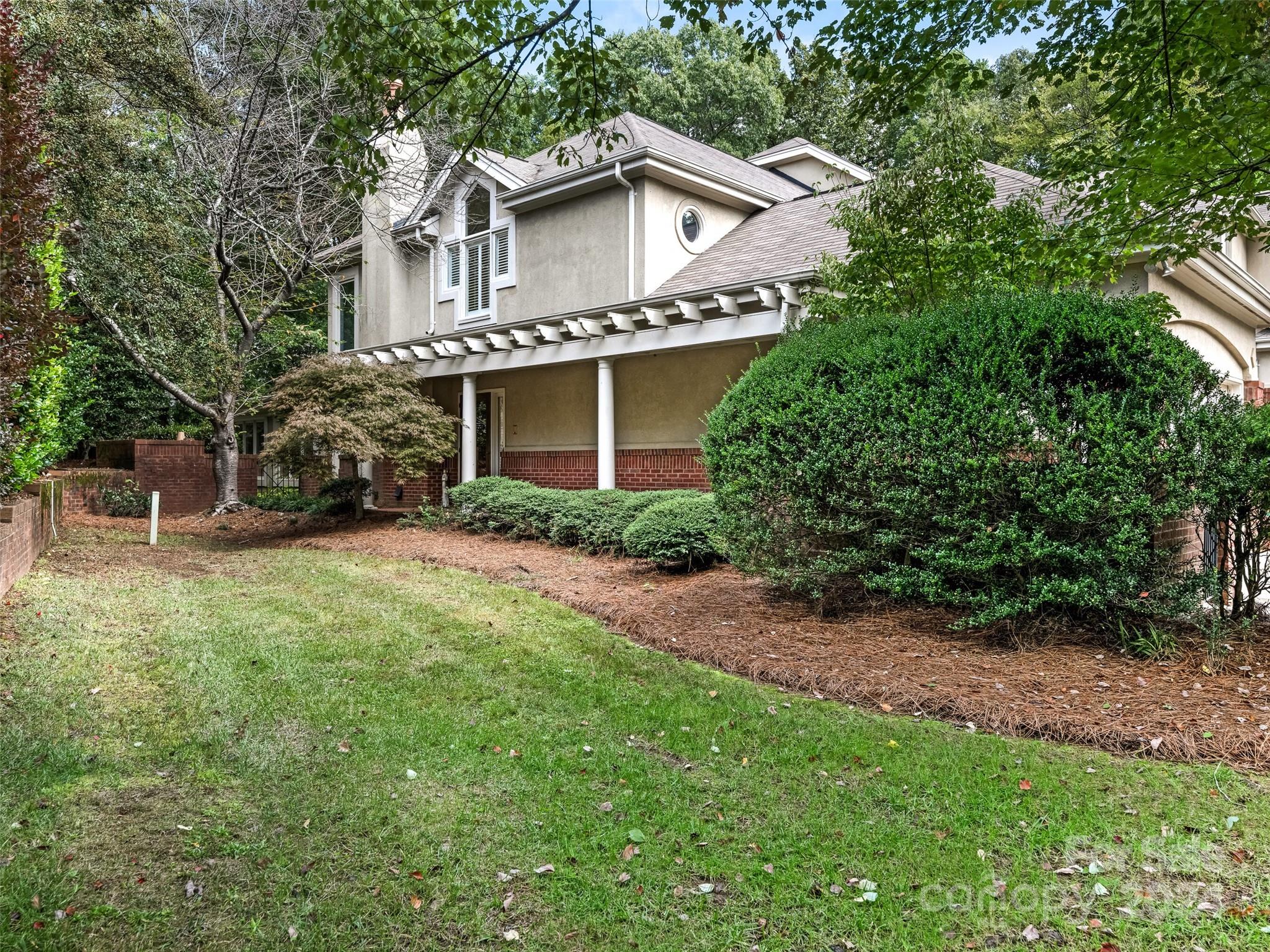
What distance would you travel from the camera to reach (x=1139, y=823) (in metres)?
3.50

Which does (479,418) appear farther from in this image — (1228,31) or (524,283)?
(1228,31)

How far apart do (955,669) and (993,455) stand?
4.92 feet

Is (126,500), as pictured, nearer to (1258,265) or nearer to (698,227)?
(698,227)

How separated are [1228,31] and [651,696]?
5856 millimetres

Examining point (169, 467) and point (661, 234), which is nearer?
point (661, 234)

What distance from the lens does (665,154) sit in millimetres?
13859

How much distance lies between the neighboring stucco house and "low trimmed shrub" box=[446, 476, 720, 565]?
1.47 meters

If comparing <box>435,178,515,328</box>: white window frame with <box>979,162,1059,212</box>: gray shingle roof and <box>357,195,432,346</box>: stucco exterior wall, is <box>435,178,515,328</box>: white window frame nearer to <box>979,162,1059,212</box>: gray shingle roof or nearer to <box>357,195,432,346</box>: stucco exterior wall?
<box>357,195,432,346</box>: stucco exterior wall

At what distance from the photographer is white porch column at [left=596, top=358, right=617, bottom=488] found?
13656 mm

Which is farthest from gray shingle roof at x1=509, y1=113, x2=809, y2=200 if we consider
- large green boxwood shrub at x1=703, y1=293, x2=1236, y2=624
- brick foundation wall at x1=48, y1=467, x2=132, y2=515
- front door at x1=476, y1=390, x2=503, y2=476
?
brick foundation wall at x1=48, y1=467, x2=132, y2=515

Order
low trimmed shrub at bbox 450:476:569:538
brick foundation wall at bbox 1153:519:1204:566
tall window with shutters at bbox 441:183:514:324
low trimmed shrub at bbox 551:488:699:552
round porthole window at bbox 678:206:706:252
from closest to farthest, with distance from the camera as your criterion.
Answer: brick foundation wall at bbox 1153:519:1204:566, low trimmed shrub at bbox 551:488:699:552, low trimmed shrub at bbox 450:476:569:538, round porthole window at bbox 678:206:706:252, tall window with shutters at bbox 441:183:514:324

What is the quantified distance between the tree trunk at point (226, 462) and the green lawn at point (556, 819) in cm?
1280

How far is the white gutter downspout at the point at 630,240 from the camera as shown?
14.3 m

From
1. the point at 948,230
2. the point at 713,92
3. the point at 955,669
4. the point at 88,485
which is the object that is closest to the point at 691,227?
the point at 948,230
